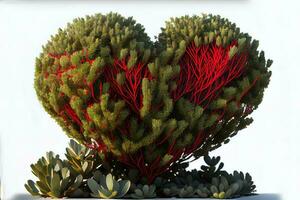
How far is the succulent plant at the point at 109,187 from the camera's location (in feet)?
33.3

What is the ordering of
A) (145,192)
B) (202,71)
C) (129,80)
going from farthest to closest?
(202,71) → (145,192) → (129,80)

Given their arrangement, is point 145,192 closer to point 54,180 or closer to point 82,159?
point 54,180

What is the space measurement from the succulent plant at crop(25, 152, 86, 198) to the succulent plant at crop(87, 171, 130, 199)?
283 mm

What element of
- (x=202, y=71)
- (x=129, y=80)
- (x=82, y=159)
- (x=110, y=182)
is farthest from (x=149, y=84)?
(x=82, y=159)

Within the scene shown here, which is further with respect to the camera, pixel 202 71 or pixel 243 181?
pixel 243 181

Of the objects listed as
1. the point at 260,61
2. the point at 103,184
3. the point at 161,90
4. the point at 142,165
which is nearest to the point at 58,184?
the point at 103,184

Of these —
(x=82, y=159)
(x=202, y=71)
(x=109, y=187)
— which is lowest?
(x=109, y=187)

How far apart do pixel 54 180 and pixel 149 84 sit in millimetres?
1947

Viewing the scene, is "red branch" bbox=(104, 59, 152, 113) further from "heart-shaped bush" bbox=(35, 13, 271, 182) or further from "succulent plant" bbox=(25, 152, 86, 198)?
"succulent plant" bbox=(25, 152, 86, 198)

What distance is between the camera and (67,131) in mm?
11023

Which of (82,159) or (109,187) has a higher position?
(82,159)

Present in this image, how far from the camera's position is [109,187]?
Result: 10188mm

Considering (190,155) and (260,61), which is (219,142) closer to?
(190,155)

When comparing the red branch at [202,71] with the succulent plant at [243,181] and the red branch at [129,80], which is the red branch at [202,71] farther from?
the succulent plant at [243,181]
